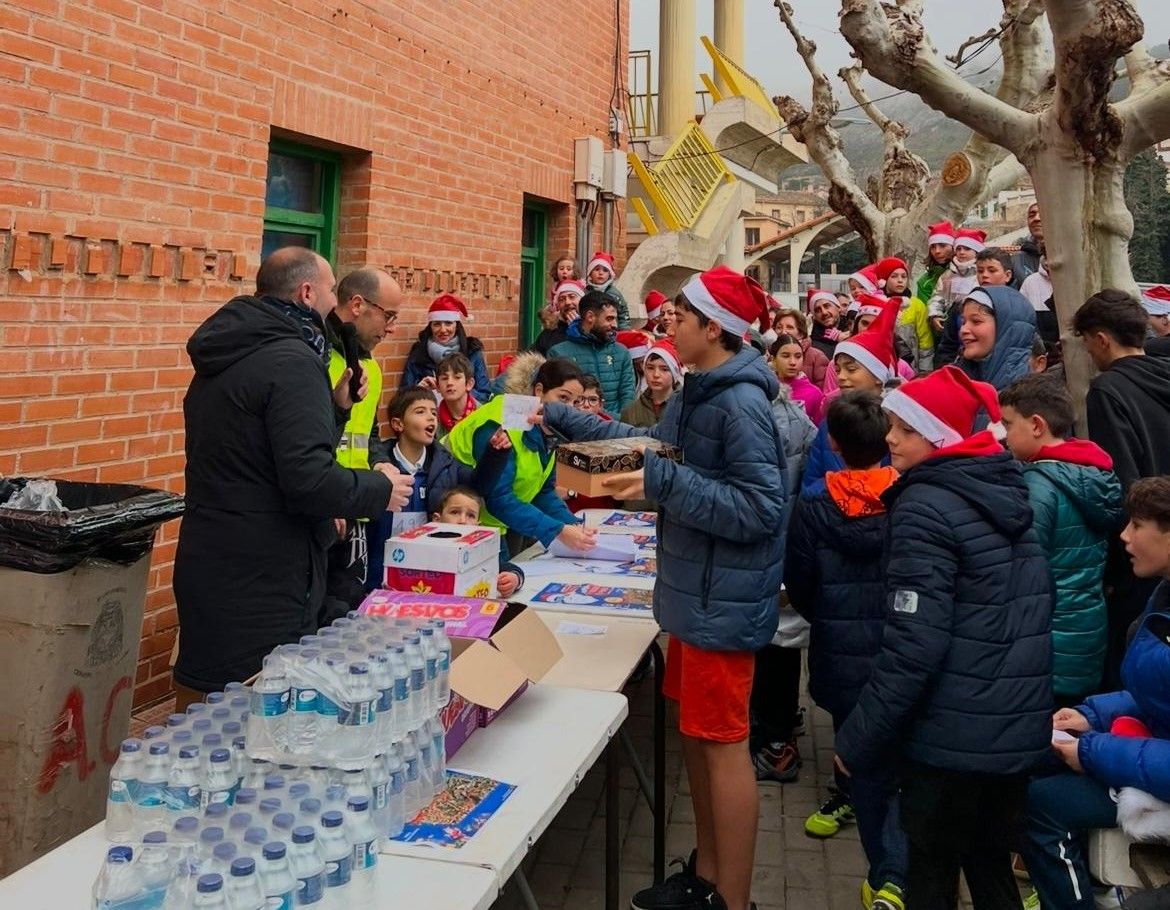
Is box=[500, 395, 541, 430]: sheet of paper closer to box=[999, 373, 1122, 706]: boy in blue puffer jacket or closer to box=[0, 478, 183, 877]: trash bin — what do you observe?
box=[0, 478, 183, 877]: trash bin

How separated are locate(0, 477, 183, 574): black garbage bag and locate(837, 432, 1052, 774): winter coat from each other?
→ 8.27ft

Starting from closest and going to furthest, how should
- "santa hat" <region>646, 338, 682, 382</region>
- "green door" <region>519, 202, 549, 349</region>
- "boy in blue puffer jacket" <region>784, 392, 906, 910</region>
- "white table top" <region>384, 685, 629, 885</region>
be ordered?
"white table top" <region>384, 685, 629, 885</region>
"boy in blue puffer jacket" <region>784, 392, 906, 910</region>
"santa hat" <region>646, 338, 682, 382</region>
"green door" <region>519, 202, 549, 349</region>

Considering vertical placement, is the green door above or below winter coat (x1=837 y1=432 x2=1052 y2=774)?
above

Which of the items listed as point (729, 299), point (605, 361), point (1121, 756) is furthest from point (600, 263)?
point (1121, 756)

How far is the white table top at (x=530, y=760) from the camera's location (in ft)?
6.86

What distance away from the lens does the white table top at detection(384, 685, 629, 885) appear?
209 centimetres

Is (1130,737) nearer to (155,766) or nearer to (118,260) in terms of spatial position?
(155,766)

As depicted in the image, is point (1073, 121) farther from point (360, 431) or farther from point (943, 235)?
point (360, 431)

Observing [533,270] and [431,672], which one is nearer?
[431,672]

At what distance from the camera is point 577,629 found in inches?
149

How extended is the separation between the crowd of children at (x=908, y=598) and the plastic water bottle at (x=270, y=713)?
1300 mm

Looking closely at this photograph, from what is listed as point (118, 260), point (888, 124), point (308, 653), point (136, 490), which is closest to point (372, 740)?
point (308, 653)

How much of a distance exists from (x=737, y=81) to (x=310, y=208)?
492 inches

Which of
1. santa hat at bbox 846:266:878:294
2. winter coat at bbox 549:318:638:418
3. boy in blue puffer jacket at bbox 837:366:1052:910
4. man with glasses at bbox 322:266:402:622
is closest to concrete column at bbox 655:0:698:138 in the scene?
santa hat at bbox 846:266:878:294
